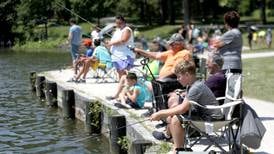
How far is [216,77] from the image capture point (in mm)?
9367

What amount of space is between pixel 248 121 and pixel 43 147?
18.6 feet

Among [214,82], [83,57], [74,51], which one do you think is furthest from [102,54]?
[214,82]

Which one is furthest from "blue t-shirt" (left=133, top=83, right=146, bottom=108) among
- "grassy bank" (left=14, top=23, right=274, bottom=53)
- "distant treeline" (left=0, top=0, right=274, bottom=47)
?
"distant treeline" (left=0, top=0, right=274, bottom=47)

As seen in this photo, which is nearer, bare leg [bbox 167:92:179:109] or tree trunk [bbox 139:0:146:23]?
bare leg [bbox 167:92:179:109]

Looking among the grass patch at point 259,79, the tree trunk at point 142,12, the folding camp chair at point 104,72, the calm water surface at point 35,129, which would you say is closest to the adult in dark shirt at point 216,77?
the calm water surface at point 35,129

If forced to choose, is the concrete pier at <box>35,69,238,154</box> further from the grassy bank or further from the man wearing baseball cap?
the grassy bank

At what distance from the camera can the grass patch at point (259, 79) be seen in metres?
14.7

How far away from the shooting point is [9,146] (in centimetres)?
1229

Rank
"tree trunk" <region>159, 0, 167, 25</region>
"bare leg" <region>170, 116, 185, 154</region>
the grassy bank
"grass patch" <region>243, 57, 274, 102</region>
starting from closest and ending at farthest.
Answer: "bare leg" <region>170, 116, 185, 154</region>, "grass patch" <region>243, 57, 274, 102</region>, the grassy bank, "tree trunk" <region>159, 0, 167, 25</region>

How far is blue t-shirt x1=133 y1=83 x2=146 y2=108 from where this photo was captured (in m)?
12.4

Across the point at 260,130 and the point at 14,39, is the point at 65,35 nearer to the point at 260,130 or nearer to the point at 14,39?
the point at 14,39

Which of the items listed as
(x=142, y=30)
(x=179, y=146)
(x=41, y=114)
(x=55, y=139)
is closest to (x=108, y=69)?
(x=41, y=114)

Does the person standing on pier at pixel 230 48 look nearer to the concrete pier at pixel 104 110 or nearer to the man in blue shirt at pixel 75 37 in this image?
the concrete pier at pixel 104 110

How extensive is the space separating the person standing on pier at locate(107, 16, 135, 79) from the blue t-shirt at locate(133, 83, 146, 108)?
1.34 m
